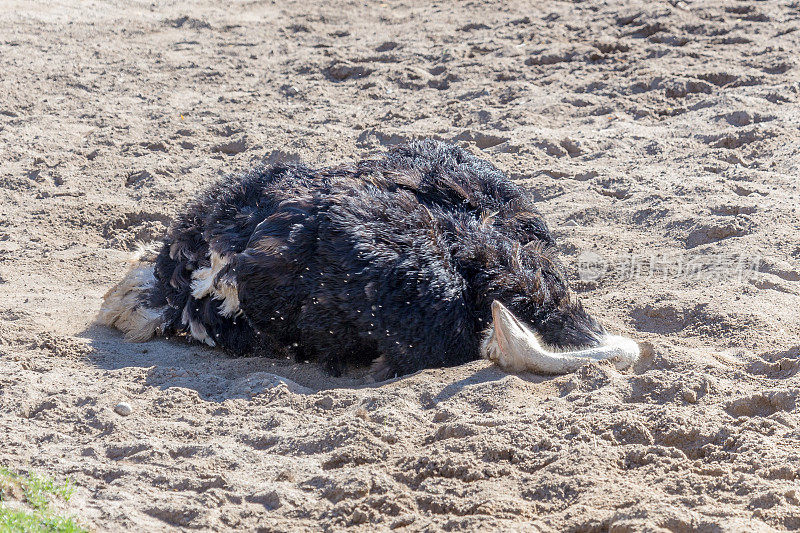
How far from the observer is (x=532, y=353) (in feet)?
13.6

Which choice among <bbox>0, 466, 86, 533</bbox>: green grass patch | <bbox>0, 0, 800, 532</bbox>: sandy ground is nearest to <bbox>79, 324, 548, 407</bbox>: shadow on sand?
<bbox>0, 0, 800, 532</bbox>: sandy ground

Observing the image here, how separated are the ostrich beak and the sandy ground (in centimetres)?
9

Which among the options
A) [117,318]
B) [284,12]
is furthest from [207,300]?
[284,12]

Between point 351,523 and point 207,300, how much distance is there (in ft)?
6.43

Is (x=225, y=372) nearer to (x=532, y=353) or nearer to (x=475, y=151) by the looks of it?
(x=532, y=353)

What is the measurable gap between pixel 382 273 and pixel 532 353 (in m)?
0.78

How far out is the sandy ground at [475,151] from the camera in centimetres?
340

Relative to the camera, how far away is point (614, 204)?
6270 millimetres

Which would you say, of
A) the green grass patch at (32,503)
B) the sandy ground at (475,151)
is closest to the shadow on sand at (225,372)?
the sandy ground at (475,151)

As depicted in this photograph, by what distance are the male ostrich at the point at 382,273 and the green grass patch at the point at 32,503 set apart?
1.44m

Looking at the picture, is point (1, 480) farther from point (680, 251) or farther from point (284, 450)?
point (680, 251)

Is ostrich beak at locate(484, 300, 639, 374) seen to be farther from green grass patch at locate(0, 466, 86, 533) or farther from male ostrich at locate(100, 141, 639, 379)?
green grass patch at locate(0, 466, 86, 533)

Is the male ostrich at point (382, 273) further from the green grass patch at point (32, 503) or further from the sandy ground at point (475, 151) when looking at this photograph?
the green grass patch at point (32, 503)

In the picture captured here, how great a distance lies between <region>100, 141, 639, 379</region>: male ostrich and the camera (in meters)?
4.27
